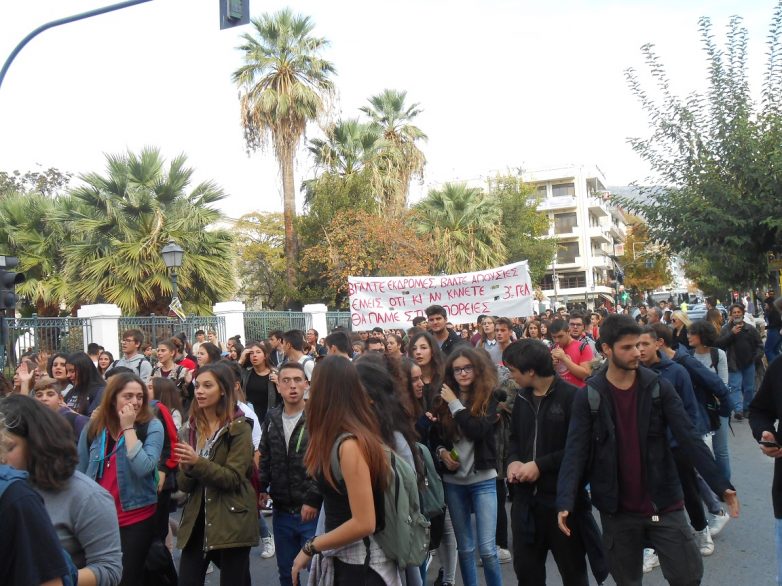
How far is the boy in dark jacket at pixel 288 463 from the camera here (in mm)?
4781

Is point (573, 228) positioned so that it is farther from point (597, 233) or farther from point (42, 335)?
point (42, 335)

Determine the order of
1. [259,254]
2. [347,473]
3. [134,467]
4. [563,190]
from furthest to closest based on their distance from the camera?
[563,190] → [259,254] → [134,467] → [347,473]

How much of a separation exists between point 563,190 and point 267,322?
183 ft

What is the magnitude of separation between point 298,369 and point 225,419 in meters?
0.53

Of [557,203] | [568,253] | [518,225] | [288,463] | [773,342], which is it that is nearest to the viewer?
[288,463]

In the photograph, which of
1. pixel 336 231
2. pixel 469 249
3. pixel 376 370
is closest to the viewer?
pixel 376 370

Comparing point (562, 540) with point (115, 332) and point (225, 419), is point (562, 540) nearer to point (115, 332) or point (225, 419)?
point (225, 419)

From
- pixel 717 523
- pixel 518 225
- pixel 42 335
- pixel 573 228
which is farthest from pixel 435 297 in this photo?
pixel 573 228

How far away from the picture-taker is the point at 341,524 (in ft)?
11.0

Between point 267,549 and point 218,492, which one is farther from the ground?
point 218,492

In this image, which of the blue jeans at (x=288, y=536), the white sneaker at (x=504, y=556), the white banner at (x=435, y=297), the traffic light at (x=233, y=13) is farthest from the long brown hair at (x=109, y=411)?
the white banner at (x=435, y=297)

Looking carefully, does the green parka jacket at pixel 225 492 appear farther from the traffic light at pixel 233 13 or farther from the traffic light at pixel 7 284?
the traffic light at pixel 233 13

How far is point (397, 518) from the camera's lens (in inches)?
134

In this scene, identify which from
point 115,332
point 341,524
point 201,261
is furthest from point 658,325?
point 201,261
